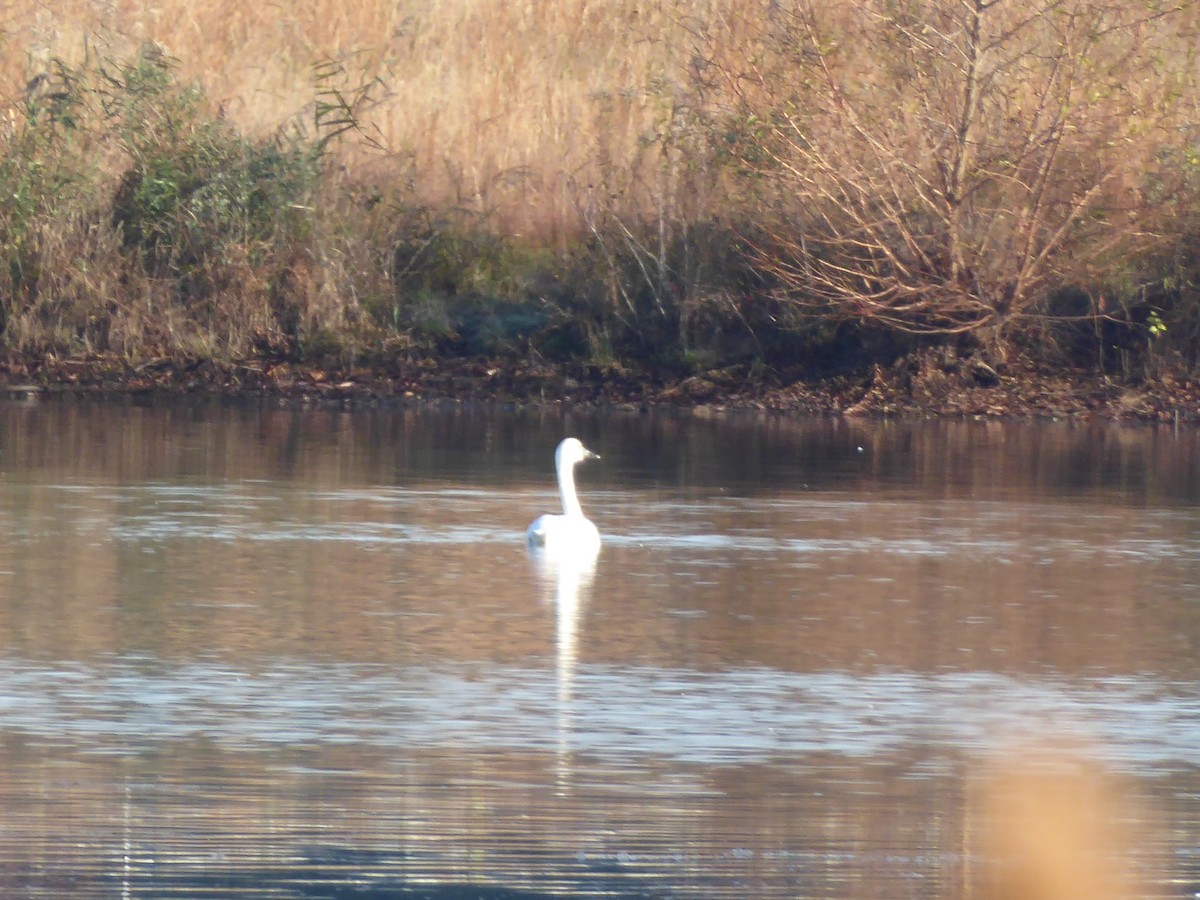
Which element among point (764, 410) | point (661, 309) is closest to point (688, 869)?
point (764, 410)

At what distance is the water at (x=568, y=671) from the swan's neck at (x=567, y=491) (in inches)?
13.1

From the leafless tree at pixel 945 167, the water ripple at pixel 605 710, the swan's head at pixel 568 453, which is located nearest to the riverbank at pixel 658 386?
the leafless tree at pixel 945 167

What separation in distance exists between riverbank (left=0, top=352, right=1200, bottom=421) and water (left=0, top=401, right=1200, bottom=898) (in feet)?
16.1

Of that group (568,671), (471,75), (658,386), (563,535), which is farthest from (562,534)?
(471,75)

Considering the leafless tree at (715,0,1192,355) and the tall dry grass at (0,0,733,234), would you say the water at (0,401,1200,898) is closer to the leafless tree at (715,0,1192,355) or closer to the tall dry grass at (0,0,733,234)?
the leafless tree at (715,0,1192,355)

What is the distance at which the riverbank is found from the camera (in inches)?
890

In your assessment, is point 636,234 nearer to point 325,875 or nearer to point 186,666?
point 186,666

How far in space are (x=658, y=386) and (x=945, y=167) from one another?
3.69m

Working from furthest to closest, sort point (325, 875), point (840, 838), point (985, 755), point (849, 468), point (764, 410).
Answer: point (764, 410)
point (849, 468)
point (985, 755)
point (840, 838)
point (325, 875)

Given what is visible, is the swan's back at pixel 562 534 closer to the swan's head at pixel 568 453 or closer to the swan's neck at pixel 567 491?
the swan's neck at pixel 567 491

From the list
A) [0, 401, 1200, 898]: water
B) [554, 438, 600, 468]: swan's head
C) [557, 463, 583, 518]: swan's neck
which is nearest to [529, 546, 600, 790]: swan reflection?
[0, 401, 1200, 898]: water

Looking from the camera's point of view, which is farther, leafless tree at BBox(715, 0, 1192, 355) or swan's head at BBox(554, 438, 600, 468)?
leafless tree at BBox(715, 0, 1192, 355)

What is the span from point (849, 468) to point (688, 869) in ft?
37.8

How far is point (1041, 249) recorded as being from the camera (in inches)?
910
